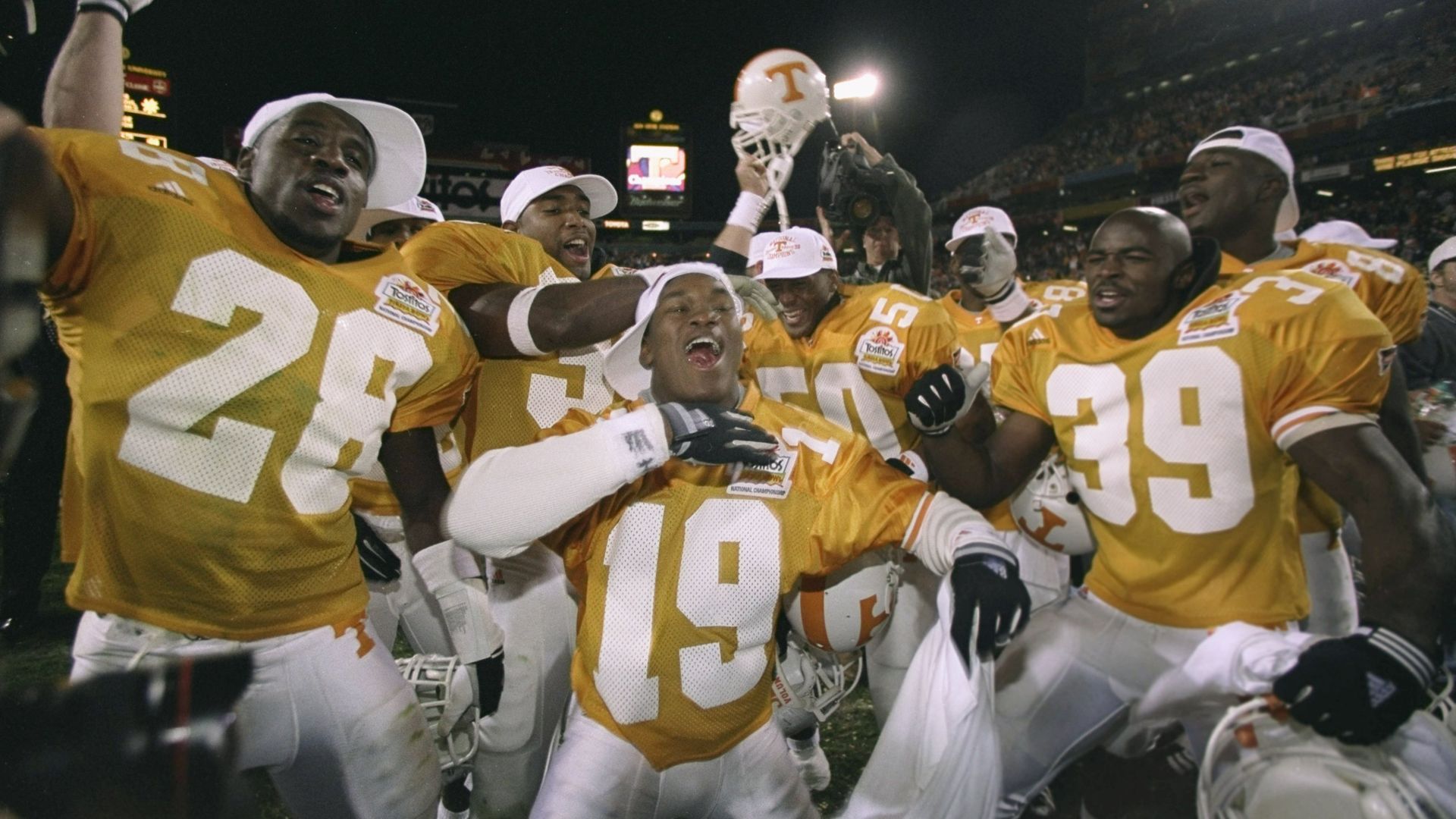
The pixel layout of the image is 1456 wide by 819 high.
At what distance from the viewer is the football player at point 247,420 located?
1914 millimetres

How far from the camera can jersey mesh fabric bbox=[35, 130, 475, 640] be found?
1911 mm

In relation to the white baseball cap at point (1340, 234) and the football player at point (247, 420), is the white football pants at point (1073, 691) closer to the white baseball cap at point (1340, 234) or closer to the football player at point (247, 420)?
the football player at point (247, 420)

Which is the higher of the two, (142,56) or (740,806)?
(142,56)

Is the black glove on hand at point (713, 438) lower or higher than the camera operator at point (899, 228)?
lower

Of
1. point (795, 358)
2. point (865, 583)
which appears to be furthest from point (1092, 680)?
point (795, 358)

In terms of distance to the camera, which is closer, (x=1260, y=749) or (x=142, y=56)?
(x=1260, y=749)

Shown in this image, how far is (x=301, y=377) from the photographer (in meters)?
2.09

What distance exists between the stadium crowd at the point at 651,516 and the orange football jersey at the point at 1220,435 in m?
0.01

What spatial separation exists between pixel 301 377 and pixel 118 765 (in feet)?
3.08

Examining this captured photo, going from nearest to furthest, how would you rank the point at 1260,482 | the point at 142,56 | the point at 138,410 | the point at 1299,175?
the point at 138,410
the point at 1260,482
the point at 142,56
the point at 1299,175

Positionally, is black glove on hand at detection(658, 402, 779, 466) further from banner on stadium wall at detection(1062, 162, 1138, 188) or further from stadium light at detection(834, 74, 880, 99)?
banner on stadium wall at detection(1062, 162, 1138, 188)

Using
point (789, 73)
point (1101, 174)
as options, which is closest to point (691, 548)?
point (789, 73)

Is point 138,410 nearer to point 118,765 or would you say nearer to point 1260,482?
point 118,765

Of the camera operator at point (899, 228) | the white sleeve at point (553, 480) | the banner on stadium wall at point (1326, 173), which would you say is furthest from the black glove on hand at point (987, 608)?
the banner on stadium wall at point (1326, 173)
